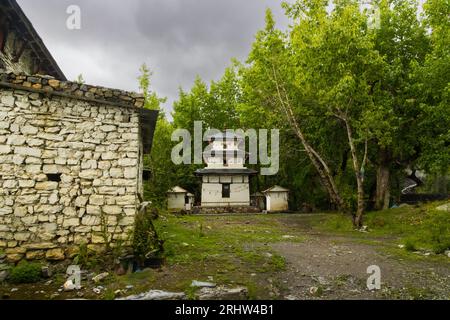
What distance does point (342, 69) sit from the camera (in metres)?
13.7

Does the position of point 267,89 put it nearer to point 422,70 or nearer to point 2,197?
point 422,70

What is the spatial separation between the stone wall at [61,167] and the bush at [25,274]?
1.52ft

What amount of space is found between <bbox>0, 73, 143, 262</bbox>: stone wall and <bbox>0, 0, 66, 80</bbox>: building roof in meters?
2.57

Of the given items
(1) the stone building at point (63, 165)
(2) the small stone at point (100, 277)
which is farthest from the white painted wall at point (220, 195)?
(2) the small stone at point (100, 277)

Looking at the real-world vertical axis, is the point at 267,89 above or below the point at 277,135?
above

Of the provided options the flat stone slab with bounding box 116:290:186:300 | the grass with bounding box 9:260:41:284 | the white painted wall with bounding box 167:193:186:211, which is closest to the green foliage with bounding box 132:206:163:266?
the flat stone slab with bounding box 116:290:186:300

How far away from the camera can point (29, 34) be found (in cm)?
920

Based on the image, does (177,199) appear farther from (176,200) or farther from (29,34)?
(29,34)

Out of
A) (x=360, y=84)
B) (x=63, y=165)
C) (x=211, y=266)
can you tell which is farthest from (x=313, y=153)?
(x=63, y=165)

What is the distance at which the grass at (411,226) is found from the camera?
31.5ft

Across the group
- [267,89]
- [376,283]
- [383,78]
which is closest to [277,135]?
[267,89]

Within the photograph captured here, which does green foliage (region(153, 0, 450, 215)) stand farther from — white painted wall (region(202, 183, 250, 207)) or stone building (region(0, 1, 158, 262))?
stone building (region(0, 1, 158, 262))

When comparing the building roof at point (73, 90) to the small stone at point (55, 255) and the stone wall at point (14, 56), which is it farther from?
the small stone at point (55, 255)
